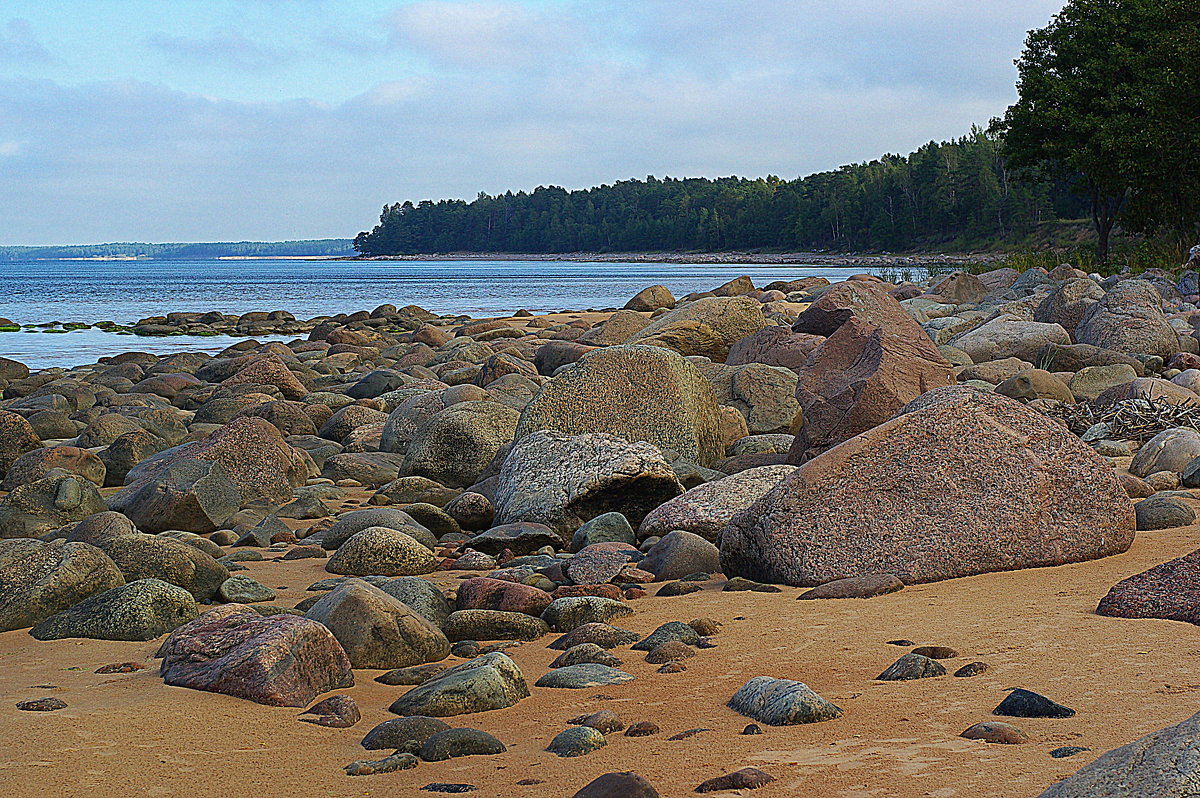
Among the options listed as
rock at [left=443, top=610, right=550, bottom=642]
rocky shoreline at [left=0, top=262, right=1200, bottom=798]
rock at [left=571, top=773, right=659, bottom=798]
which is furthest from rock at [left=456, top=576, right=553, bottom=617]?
rock at [left=571, top=773, right=659, bottom=798]

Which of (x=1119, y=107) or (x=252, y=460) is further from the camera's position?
(x=1119, y=107)

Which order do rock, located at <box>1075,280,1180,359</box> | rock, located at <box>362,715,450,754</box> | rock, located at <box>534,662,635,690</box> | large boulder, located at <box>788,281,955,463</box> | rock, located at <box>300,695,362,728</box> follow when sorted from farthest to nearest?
1. rock, located at <box>1075,280,1180,359</box>
2. large boulder, located at <box>788,281,955,463</box>
3. rock, located at <box>534,662,635,690</box>
4. rock, located at <box>300,695,362,728</box>
5. rock, located at <box>362,715,450,754</box>

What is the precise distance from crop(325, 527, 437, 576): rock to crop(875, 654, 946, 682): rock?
3150 millimetres

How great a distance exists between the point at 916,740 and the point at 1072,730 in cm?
41

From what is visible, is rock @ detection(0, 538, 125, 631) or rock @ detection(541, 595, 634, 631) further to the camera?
rock @ detection(0, 538, 125, 631)

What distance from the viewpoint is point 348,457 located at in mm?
9914

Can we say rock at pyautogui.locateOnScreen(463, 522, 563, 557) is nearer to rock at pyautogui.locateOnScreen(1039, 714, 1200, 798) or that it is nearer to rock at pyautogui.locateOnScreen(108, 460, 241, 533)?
rock at pyautogui.locateOnScreen(108, 460, 241, 533)

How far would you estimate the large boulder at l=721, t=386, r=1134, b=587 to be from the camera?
518 cm

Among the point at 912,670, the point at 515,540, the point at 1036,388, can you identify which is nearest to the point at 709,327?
the point at 1036,388

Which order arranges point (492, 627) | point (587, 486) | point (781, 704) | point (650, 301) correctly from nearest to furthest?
point (781, 704) → point (492, 627) → point (587, 486) → point (650, 301)

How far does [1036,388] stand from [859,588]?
20.9ft

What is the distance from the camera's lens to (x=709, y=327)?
16.0 m

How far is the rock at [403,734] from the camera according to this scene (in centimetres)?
339

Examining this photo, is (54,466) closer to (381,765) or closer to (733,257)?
(381,765)
